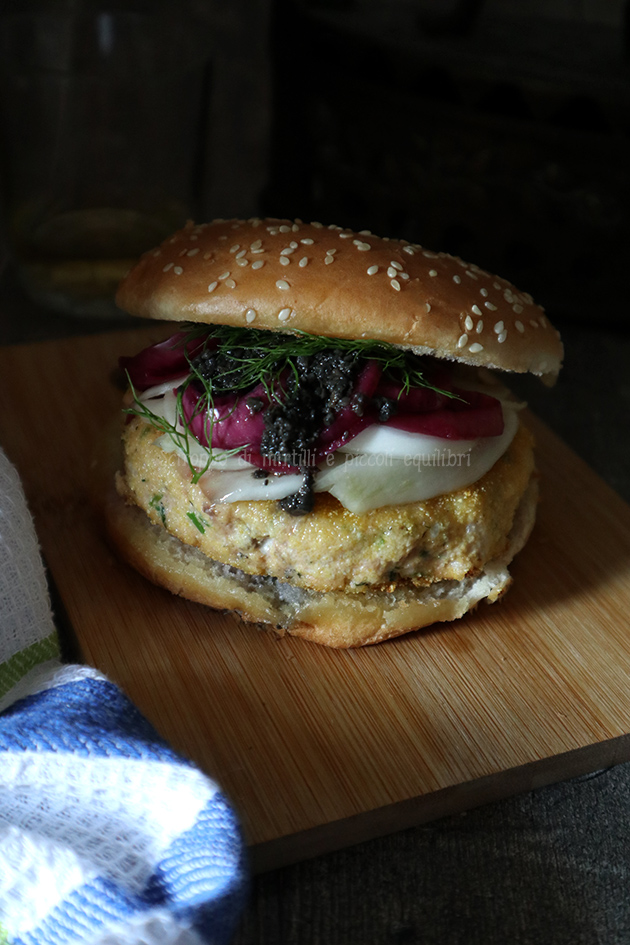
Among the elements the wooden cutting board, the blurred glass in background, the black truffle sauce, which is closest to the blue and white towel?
the wooden cutting board

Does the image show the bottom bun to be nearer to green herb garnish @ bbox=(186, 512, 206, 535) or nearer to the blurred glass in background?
green herb garnish @ bbox=(186, 512, 206, 535)

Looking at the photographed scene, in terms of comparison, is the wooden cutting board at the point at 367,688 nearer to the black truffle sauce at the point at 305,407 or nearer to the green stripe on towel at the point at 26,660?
the green stripe on towel at the point at 26,660

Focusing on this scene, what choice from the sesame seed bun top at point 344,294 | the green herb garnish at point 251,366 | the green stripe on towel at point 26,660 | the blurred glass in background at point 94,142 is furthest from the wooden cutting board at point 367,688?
the blurred glass in background at point 94,142

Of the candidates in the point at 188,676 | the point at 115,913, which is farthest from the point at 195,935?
the point at 188,676

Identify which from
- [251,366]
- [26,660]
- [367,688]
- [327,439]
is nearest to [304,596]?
[367,688]

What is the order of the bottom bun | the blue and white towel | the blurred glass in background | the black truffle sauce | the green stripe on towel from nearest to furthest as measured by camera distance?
the blue and white towel → the green stripe on towel → the black truffle sauce → the bottom bun → the blurred glass in background

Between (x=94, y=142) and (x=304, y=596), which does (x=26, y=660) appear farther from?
(x=94, y=142)
